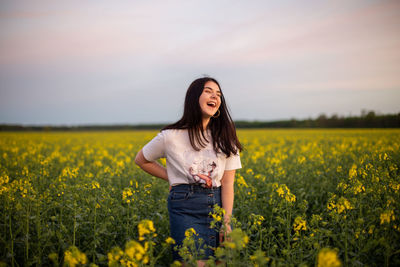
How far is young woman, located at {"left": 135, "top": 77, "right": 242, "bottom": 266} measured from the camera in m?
2.64

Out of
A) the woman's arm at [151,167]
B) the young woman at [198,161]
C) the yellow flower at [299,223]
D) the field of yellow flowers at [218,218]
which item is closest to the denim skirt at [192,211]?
the young woman at [198,161]

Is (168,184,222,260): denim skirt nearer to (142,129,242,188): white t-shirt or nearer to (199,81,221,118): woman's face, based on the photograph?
(142,129,242,188): white t-shirt

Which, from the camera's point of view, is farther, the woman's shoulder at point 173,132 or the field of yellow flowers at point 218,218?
the woman's shoulder at point 173,132

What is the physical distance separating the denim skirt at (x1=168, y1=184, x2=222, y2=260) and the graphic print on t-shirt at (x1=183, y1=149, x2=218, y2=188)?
73 millimetres

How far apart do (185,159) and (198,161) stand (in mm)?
135

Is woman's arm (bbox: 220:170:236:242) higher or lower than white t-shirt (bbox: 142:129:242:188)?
lower

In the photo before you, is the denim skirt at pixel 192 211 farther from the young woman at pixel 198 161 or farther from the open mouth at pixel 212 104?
the open mouth at pixel 212 104

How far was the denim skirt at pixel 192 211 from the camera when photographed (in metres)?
2.59

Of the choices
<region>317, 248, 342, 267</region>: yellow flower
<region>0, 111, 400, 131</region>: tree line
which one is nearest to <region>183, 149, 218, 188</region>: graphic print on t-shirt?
<region>317, 248, 342, 267</region>: yellow flower

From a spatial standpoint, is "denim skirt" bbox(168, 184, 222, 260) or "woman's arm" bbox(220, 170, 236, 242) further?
"woman's arm" bbox(220, 170, 236, 242)

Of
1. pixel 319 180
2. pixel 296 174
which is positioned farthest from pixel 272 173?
pixel 319 180

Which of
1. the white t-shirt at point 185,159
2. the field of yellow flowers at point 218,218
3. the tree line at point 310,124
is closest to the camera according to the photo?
the field of yellow flowers at point 218,218

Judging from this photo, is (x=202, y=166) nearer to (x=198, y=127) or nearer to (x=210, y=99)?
(x=198, y=127)

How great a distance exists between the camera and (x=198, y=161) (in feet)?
9.02
